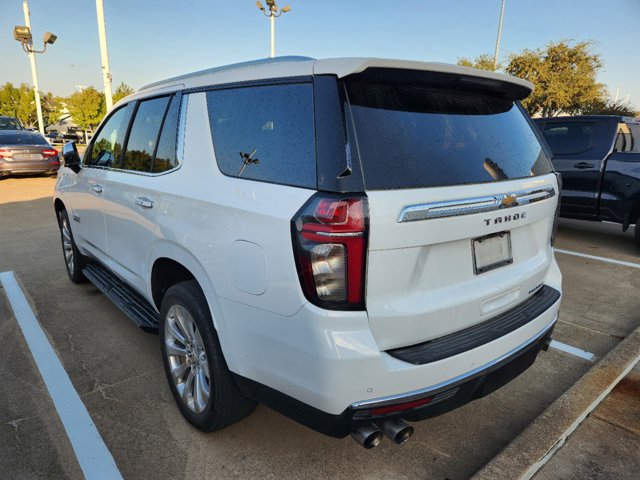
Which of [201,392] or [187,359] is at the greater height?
[187,359]

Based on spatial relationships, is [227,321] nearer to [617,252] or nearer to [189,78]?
[189,78]

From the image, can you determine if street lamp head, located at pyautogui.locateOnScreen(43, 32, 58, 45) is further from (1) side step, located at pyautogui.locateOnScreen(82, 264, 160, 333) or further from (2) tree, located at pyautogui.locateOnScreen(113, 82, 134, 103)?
(2) tree, located at pyautogui.locateOnScreen(113, 82, 134, 103)

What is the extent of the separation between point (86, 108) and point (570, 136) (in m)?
56.4

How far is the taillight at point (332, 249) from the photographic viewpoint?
1.66 m

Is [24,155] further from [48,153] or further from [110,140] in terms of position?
[110,140]

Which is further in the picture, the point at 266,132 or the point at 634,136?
the point at 634,136

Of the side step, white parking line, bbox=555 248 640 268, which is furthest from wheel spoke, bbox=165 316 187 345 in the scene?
white parking line, bbox=555 248 640 268

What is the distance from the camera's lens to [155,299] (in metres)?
2.86

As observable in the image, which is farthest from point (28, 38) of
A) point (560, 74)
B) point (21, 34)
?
point (560, 74)

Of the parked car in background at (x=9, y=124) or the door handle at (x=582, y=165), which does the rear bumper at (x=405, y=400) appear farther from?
the parked car in background at (x=9, y=124)

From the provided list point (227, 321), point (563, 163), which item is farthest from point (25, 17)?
point (227, 321)

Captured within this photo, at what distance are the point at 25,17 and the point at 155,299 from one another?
29.7 metres

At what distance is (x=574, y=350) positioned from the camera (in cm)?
349

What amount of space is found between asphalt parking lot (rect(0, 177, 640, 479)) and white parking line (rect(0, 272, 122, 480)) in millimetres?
37
